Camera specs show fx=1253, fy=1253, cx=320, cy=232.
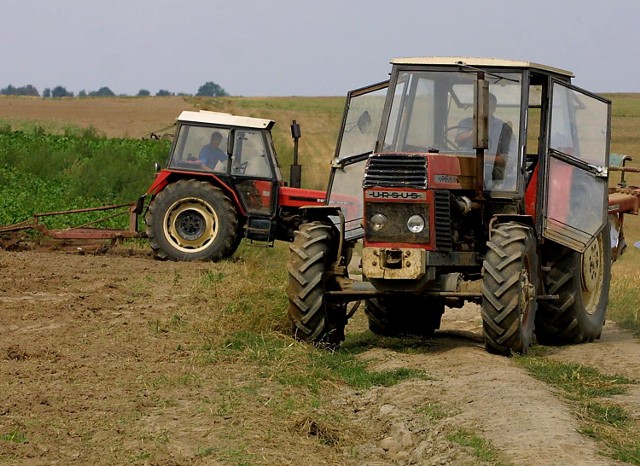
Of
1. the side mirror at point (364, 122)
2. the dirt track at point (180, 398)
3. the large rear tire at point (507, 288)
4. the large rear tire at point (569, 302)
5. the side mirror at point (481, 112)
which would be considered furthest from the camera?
the large rear tire at point (569, 302)

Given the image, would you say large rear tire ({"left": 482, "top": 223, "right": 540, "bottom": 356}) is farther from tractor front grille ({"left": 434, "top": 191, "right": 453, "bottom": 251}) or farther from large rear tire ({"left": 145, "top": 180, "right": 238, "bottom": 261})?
large rear tire ({"left": 145, "top": 180, "right": 238, "bottom": 261})

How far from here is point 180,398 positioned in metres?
8.54

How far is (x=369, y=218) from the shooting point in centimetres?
1044

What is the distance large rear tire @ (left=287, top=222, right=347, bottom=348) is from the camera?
1060cm

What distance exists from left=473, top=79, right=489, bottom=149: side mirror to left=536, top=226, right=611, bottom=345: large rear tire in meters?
2.30

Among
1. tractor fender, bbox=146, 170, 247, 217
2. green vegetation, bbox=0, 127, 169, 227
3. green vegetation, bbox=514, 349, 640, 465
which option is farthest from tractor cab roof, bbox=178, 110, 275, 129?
green vegetation, bbox=514, 349, 640, 465

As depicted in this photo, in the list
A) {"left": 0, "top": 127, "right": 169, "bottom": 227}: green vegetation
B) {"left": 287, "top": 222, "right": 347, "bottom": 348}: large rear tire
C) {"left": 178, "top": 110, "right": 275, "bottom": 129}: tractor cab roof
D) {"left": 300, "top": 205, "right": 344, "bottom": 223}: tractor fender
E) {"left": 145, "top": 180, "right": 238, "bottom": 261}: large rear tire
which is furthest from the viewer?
{"left": 0, "top": 127, "right": 169, "bottom": 227}: green vegetation

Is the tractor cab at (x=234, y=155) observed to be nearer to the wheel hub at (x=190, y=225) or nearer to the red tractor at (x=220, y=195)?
the red tractor at (x=220, y=195)

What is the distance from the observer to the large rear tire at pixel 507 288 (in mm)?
10148

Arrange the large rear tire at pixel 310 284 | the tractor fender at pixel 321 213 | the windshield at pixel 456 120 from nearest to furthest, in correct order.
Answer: the large rear tire at pixel 310 284, the windshield at pixel 456 120, the tractor fender at pixel 321 213

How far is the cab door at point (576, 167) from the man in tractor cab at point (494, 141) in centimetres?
76

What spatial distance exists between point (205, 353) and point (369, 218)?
5.80 feet

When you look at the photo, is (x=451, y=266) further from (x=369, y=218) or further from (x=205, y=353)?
(x=205, y=353)

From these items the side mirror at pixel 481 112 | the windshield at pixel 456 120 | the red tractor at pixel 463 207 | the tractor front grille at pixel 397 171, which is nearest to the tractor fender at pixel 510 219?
the red tractor at pixel 463 207
